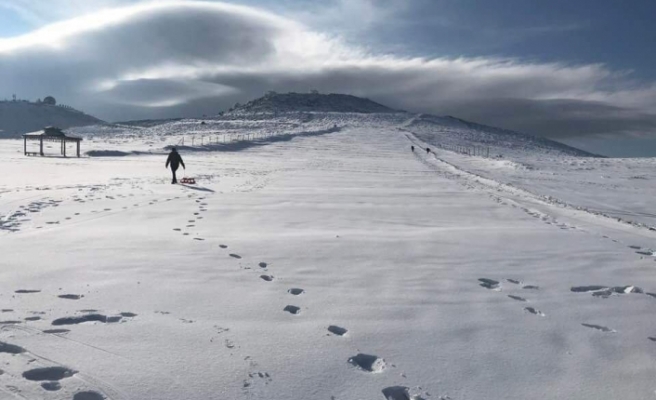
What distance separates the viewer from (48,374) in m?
3.59

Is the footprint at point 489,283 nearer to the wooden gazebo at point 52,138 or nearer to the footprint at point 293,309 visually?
the footprint at point 293,309

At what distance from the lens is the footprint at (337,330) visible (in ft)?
14.9

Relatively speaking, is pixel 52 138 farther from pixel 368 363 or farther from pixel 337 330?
pixel 368 363

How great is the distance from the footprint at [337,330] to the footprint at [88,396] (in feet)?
6.10

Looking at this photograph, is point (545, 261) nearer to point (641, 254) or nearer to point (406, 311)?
point (641, 254)

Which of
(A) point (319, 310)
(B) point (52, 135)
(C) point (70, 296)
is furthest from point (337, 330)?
(B) point (52, 135)

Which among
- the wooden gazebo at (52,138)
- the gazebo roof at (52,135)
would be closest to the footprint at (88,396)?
the wooden gazebo at (52,138)

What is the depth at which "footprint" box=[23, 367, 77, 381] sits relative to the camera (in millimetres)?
3529

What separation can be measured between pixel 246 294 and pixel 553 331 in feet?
9.43

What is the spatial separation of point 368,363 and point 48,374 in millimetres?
2151

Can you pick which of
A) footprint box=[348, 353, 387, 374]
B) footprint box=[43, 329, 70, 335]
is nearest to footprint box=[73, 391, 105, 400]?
footprint box=[43, 329, 70, 335]

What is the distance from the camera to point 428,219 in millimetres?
11547

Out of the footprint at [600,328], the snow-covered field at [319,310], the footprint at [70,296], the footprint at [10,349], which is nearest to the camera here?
the snow-covered field at [319,310]

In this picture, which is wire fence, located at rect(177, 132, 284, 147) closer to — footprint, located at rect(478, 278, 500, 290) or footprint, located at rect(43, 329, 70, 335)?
footprint, located at rect(478, 278, 500, 290)
